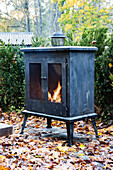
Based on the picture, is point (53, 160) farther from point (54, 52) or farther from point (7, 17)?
point (7, 17)

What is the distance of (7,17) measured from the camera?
31766 mm

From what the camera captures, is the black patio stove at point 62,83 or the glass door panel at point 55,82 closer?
the black patio stove at point 62,83

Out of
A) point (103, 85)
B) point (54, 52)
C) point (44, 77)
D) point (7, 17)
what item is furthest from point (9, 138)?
point (7, 17)

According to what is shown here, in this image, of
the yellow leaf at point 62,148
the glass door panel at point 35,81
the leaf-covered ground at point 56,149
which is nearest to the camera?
the leaf-covered ground at point 56,149

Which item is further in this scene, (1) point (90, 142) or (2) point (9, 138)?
(2) point (9, 138)

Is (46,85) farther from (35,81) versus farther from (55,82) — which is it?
(35,81)

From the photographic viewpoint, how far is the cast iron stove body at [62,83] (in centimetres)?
400

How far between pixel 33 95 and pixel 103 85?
1434mm

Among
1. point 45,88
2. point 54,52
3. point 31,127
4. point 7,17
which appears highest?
point 7,17

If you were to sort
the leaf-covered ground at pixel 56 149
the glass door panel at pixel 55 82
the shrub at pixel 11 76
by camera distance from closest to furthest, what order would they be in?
the leaf-covered ground at pixel 56 149
the glass door panel at pixel 55 82
the shrub at pixel 11 76

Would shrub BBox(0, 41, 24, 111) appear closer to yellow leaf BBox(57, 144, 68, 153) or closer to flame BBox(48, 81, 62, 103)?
flame BBox(48, 81, 62, 103)

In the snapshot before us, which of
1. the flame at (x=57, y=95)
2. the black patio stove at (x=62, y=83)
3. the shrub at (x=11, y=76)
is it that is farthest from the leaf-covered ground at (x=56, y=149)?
the shrub at (x=11, y=76)

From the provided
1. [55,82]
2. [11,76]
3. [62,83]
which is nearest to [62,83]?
[62,83]

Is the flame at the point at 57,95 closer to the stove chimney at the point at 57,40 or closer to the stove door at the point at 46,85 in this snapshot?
the stove door at the point at 46,85
